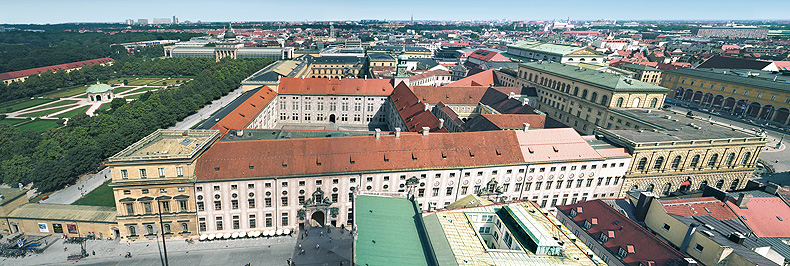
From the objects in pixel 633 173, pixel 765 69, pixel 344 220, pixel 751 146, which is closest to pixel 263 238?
pixel 344 220

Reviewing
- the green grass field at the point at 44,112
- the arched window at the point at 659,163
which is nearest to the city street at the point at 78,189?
the green grass field at the point at 44,112

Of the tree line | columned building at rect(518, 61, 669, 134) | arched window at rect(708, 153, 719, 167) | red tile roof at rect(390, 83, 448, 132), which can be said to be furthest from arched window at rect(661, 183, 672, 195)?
the tree line

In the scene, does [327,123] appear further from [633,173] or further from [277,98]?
[633,173]

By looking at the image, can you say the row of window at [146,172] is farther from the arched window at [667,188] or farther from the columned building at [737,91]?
the columned building at [737,91]

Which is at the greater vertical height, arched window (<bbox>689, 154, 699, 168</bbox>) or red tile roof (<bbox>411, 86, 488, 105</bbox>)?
red tile roof (<bbox>411, 86, 488, 105</bbox>)

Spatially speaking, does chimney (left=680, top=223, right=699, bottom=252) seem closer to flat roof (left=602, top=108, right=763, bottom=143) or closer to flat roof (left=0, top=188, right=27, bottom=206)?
flat roof (left=602, top=108, right=763, bottom=143)
